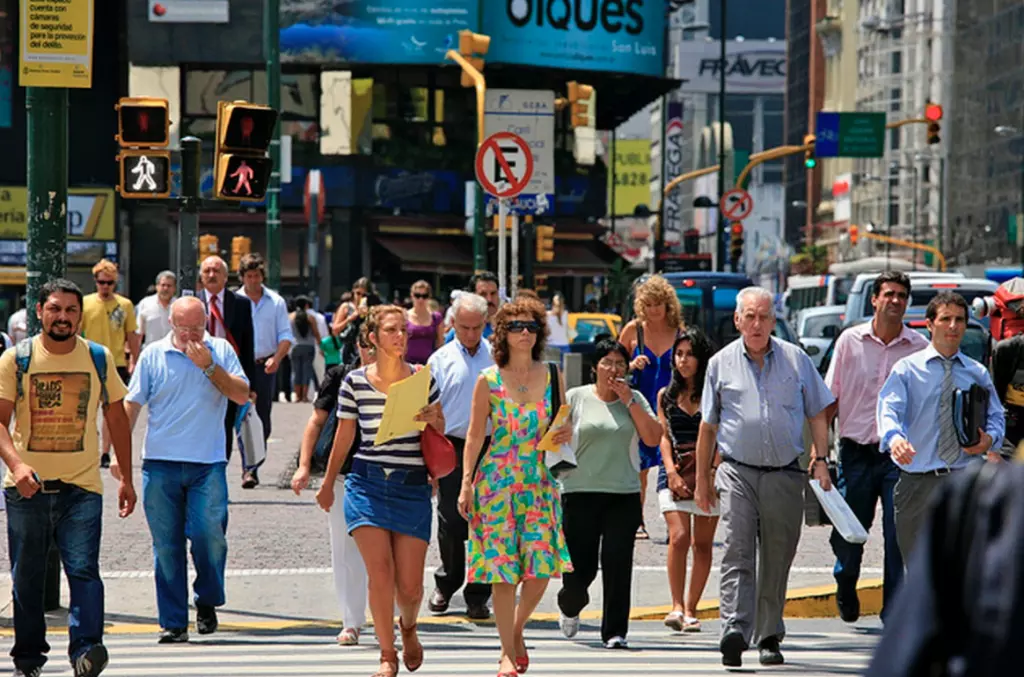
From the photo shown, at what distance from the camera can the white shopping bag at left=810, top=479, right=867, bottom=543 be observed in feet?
29.9

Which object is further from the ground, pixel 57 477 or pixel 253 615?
pixel 57 477

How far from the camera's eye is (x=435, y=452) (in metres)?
9.17

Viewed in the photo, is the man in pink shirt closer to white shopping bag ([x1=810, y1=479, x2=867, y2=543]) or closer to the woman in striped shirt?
white shopping bag ([x1=810, y1=479, x2=867, y2=543])

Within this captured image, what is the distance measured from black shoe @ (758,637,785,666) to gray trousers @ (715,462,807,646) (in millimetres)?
34

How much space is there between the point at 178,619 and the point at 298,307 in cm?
1986

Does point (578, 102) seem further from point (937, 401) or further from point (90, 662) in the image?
point (90, 662)

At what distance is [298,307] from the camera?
98.2ft

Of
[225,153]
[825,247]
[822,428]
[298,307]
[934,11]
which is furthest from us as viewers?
[825,247]

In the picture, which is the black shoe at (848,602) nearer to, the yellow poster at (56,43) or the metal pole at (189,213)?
the yellow poster at (56,43)

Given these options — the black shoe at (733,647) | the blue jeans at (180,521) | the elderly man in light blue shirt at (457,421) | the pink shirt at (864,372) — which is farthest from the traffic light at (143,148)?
the black shoe at (733,647)

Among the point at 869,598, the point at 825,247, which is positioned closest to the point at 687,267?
the point at 869,598

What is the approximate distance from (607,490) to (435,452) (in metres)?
1.26

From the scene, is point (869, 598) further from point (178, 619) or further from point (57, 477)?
point (57, 477)

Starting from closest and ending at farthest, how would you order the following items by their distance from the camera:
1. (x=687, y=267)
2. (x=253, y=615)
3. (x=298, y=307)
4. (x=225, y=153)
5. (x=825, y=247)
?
Answer: (x=253, y=615), (x=225, y=153), (x=298, y=307), (x=687, y=267), (x=825, y=247)
